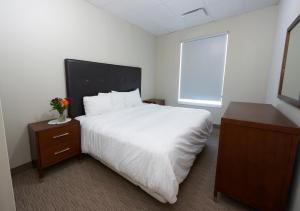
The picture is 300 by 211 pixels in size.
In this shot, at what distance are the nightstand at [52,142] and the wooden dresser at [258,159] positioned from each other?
1822mm

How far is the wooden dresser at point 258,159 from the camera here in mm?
1058

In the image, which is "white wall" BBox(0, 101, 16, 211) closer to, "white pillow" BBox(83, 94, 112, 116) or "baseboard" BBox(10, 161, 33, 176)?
"baseboard" BBox(10, 161, 33, 176)

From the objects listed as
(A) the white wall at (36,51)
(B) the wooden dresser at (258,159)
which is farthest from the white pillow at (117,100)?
(B) the wooden dresser at (258,159)

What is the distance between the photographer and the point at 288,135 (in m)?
1.03

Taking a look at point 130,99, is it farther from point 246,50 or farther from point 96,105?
point 246,50

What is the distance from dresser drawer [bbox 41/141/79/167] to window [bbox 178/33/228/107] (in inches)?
117

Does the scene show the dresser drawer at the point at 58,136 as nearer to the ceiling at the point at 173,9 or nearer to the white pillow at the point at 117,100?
the white pillow at the point at 117,100

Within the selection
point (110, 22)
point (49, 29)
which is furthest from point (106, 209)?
point (110, 22)

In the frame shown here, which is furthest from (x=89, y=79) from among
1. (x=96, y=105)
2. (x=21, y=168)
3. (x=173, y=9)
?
(x=173, y=9)

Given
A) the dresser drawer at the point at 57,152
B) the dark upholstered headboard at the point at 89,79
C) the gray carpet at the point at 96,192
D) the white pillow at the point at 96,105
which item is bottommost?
the gray carpet at the point at 96,192

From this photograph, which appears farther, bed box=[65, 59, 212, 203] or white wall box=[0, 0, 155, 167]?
white wall box=[0, 0, 155, 167]

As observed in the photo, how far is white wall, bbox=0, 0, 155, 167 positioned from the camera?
1.66 metres

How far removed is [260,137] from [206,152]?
4.63 ft

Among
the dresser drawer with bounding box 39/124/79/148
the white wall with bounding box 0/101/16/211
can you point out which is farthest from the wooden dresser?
the dresser drawer with bounding box 39/124/79/148
